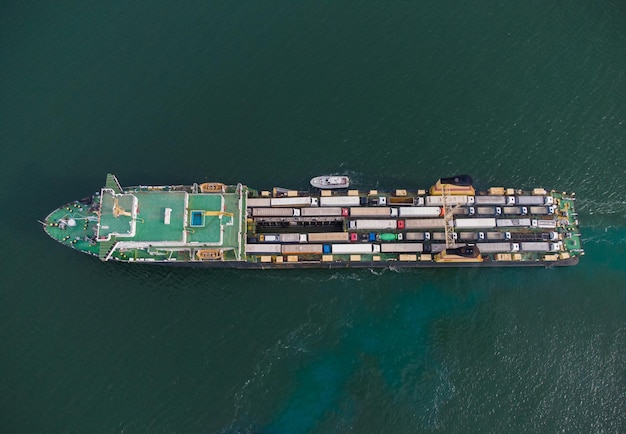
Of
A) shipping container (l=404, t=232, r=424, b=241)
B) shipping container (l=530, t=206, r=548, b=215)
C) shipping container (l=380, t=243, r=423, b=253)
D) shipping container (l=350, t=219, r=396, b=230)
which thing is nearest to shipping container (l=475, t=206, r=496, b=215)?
shipping container (l=530, t=206, r=548, b=215)

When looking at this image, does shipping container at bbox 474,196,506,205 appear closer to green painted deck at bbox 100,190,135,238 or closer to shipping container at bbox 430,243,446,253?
shipping container at bbox 430,243,446,253

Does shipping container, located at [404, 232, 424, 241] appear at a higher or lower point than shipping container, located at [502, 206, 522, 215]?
lower

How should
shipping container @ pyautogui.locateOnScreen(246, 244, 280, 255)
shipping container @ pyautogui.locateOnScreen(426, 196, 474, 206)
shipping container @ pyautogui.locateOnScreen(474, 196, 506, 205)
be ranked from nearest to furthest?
shipping container @ pyautogui.locateOnScreen(246, 244, 280, 255) → shipping container @ pyautogui.locateOnScreen(426, 196, 474, 206) → shipping container @ pyautogui.locateOnScreen(474, 196, 506, 205)

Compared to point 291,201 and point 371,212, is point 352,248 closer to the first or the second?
point 371,212

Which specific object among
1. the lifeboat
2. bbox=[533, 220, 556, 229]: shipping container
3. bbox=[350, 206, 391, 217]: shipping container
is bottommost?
bbox=[533, 220, 556, 229]: shipping container

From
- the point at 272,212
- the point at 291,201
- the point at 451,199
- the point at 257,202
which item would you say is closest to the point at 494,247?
the point at 451,199

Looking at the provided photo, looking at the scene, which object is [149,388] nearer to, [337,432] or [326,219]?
[337,432]
